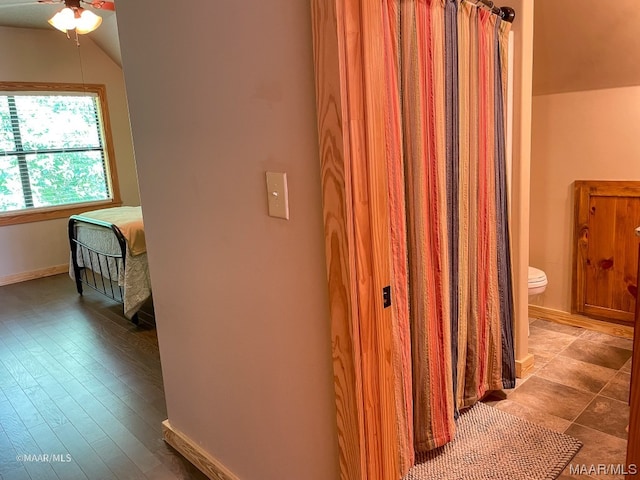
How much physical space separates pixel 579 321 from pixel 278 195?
273cm

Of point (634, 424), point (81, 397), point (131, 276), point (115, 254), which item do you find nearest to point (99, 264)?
point (115, 254)

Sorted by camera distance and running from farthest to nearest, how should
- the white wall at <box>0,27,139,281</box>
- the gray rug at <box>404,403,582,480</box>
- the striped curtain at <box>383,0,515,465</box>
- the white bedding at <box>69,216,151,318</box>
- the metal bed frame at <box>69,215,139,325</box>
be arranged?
the white wall at <box>0,27,139,281</box>, the metal bed frame at <box>69,215,139,325</box>, the white bedding at <box>69,216,151,318</box>, the gray rug at <box>404,403,582,480</box>, the striped curtain at <box>383,0,515,465</box>

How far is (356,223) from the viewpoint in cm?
114

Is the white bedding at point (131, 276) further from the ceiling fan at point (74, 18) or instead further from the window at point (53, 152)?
the window at point (53, 152)

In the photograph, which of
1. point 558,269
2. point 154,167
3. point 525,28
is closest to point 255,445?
point 154,167

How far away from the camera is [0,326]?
3936 millimetres

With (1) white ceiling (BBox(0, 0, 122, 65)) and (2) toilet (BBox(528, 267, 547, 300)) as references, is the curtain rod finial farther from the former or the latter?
(1) white ceiling (BBox(0, 0, 122, 65))

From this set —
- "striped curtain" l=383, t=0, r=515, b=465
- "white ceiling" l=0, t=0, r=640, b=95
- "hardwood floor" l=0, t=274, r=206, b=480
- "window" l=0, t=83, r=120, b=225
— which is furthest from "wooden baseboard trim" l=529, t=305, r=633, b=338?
"window" l=0, t=83, r=120, b=225

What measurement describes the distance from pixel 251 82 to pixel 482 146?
1.13 m

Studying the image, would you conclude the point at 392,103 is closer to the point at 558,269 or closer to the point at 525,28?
the point at 525,28

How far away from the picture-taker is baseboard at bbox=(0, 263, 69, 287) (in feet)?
17.3

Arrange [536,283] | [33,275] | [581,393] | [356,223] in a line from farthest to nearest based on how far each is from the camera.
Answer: [33,275] < [536,283] < [581,393] < [356,223]

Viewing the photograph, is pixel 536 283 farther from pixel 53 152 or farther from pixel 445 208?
pixel 53 152

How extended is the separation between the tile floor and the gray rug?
0.06 m
